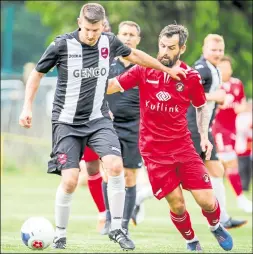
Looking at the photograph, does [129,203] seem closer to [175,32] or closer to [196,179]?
[196,179]

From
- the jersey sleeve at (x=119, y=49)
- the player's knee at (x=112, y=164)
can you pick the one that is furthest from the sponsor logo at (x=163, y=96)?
the player's knee at (x=112, y=164)

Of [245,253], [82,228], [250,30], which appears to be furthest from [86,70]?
[250,30]

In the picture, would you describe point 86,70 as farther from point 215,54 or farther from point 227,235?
point 215,54

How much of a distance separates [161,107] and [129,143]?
2.26m

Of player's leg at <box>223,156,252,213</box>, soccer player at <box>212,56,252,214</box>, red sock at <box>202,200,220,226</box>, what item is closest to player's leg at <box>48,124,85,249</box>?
red sock at <box>202,200,220,226</box>

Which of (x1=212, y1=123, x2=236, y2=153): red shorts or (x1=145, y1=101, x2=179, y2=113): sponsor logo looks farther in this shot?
(x1=212, y1=123, x2=236, y2=153): red shorts

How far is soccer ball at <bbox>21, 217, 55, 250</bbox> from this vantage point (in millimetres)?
10727

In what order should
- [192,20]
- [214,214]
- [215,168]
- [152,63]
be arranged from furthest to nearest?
[192,20] < [215,168] < [214,214] < [152,63]

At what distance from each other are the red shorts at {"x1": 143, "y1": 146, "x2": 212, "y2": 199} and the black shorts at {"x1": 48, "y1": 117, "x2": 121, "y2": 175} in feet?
2.10


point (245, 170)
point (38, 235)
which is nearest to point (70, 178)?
point (38, 235)

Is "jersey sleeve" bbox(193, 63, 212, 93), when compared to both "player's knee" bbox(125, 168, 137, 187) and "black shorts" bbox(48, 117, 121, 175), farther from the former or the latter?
"black shorts" bbox(48, 117, 121, 175)

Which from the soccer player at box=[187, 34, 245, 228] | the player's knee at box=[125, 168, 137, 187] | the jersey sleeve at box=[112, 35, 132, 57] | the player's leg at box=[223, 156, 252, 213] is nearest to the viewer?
the jersey sleeve at box=[112, 35, 132, 57]

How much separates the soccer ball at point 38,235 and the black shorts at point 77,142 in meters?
0.54

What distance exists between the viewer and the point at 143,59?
11.0 m
